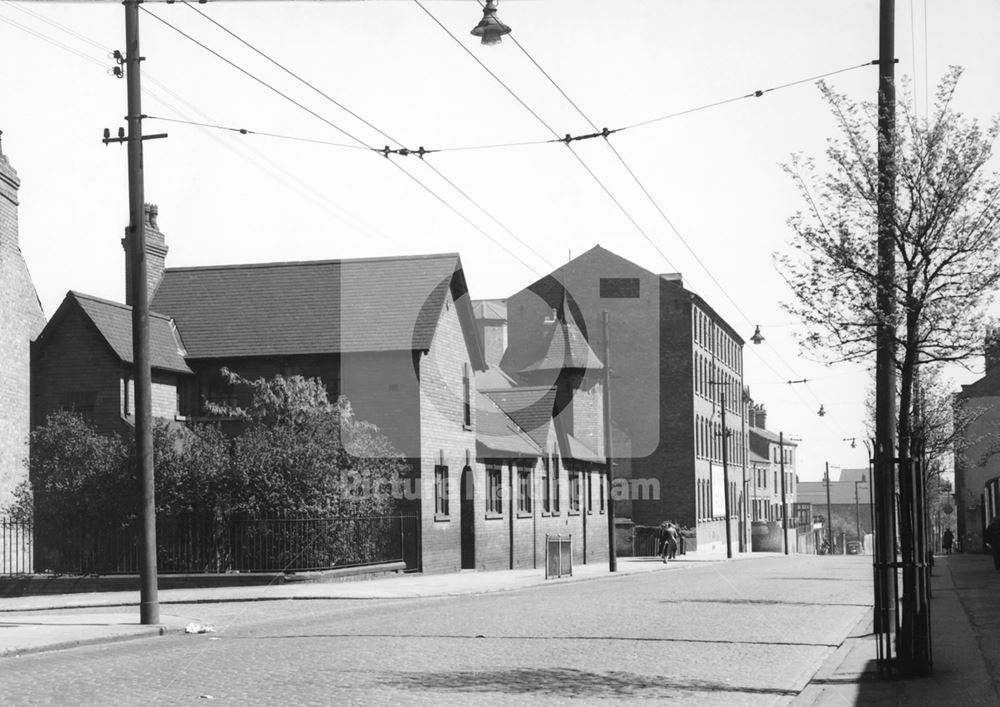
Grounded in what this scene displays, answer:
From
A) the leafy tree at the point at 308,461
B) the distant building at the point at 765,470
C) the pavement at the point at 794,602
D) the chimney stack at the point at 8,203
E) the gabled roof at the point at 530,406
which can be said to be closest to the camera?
the pavement at the point at 794,602

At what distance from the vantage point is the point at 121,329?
118 ft

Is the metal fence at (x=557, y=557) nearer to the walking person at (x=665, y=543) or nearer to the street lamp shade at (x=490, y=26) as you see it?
the walking person at (x=665, y=543)

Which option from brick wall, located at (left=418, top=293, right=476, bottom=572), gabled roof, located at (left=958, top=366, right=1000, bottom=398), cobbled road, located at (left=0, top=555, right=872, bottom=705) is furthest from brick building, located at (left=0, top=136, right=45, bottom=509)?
gabled roof, located at (left=958, top=366, right=1000, bottom=398)

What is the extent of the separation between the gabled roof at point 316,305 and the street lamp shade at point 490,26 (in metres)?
20.4

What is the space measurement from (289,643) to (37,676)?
369 cm

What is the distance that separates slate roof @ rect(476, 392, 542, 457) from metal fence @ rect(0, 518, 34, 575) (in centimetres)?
1443

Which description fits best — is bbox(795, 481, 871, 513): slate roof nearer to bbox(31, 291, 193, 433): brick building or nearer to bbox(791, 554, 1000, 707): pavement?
bbox(31, 291, 193, 433): brick building


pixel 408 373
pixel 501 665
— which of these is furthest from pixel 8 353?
pixel 501 665

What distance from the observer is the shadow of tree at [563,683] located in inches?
405

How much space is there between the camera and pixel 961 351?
13438 mm

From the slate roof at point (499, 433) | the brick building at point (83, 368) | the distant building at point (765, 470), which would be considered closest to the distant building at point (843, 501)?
the distant building at point (765, 470)

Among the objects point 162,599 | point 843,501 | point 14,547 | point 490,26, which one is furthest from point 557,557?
point 843,501

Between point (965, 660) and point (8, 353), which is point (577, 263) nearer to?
point (8, 353)

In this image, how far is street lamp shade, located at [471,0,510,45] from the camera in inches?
589
